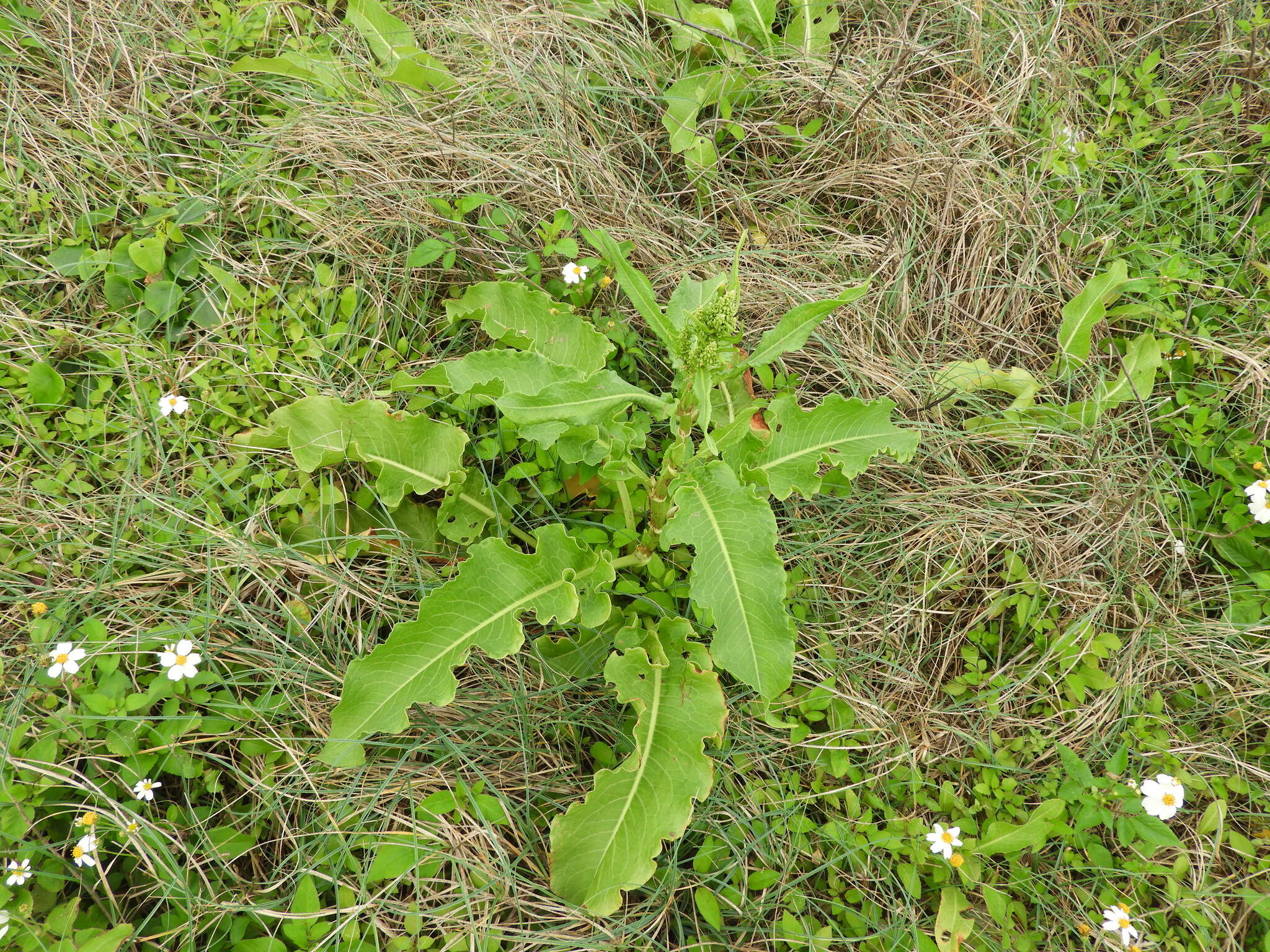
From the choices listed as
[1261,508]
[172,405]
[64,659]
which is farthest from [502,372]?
[1261,508]

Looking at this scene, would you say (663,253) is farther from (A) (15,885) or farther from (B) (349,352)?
(A) (15,885)


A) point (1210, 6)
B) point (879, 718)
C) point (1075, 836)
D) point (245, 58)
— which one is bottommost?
point (1075, 836)

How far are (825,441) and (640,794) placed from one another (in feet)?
4.02

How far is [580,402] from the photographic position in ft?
7.22

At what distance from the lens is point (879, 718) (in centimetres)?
246

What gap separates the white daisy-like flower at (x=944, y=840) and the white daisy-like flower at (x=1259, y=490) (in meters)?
1.71

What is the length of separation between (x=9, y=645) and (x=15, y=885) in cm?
66

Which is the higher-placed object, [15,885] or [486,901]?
[15,885]

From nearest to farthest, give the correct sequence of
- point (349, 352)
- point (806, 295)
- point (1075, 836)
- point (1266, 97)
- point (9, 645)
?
point (9, 645) → point (1075, 836) → point (349, 352) → point (806, 295) → point (1266, 97)

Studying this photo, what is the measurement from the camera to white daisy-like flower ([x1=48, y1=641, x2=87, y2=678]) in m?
2.02

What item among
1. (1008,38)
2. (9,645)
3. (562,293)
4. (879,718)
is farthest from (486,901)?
(1008,38)

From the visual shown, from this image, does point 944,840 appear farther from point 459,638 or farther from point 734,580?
point 459,638

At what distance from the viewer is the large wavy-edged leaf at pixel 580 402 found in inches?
83.4

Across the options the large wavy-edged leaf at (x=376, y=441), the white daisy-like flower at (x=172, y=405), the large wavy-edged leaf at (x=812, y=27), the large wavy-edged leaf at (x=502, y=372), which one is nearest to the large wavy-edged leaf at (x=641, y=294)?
the large wavy-edged leaf at (x=502, y=372)
